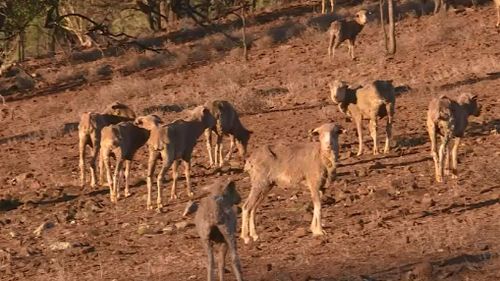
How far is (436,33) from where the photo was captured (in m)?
35.4

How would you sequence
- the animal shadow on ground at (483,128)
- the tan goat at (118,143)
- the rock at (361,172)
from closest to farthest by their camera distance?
1. the rock at (361,172)
2. the tan goat at (118,143)
3. the animal shadow on ground at (483,128)

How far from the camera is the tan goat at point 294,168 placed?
1436 cm

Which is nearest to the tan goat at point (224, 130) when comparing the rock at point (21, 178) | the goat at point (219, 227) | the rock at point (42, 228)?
the rock at point (21, 178)

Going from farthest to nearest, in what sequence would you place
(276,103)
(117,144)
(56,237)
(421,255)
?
(276,103) → (117,144) → (56,237) → (421,255)

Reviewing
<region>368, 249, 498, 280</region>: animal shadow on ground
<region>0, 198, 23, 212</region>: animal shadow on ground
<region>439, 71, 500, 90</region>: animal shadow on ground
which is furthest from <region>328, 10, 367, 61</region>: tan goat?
<region>368, 249, 498, 280</region>: animal shadow on ground

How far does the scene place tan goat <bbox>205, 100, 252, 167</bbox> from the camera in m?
21.1

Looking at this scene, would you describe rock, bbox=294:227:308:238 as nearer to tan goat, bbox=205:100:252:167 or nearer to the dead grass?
tan goat, bbox=205:100:252:167

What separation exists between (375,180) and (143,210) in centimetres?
377

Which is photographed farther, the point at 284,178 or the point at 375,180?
the point at 375,180

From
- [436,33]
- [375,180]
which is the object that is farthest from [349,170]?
[436,33]

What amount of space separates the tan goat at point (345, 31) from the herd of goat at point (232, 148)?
1277 cm

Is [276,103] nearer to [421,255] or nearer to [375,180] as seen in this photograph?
[375,180]

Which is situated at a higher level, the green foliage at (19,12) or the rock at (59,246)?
the green foliage at (19,12)

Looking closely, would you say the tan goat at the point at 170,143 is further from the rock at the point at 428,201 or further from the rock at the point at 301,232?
the rock at the point at 428,201
